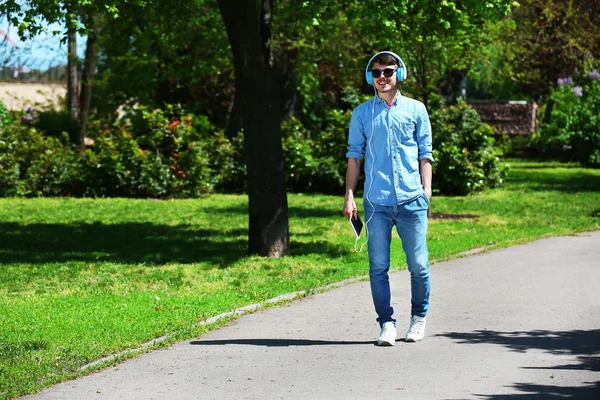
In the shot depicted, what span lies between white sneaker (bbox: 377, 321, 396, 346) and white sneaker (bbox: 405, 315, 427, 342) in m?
0.14

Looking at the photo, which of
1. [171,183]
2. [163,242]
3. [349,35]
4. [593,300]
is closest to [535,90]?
[349,35]

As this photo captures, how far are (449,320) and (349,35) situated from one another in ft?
55.3

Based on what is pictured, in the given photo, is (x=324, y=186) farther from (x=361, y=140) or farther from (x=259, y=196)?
(x=361, y=140)

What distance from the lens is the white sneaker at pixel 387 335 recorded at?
7.66 meters

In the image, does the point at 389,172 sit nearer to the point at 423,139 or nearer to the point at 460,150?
the point at 423,139

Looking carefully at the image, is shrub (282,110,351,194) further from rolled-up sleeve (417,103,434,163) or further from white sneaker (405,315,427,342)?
rolled-up sleeve (417,103,434,163)

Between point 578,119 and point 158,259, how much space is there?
20719mm

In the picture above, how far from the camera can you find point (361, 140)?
7719 mm

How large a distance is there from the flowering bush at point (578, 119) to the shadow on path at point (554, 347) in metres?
23.0

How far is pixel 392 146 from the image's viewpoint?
7.57 meters

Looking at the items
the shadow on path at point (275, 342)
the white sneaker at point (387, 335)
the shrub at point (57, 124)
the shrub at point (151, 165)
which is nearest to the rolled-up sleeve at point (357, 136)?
the white sneaker at point (387, 335)

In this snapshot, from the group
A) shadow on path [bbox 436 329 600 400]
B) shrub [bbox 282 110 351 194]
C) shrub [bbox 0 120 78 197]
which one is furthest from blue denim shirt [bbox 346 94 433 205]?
shrub [bbox 0 120 78 197]

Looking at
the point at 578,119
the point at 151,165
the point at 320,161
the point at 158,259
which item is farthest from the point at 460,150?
the point at 158,259

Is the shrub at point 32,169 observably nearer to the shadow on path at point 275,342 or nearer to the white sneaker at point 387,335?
the shadow on path at point 275,342
